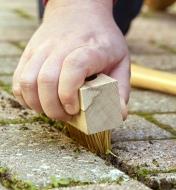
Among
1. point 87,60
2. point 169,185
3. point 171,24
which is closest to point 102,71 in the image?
point 87,60

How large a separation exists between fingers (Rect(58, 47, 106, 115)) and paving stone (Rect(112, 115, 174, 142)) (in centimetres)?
21

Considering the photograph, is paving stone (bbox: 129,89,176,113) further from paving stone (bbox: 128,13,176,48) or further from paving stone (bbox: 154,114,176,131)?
paving stone (bbox: 128,13,176,48)

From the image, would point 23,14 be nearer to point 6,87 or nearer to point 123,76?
point 6,87

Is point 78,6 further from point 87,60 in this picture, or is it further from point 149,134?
point 149,134

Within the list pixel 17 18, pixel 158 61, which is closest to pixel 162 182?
pixel 158 61

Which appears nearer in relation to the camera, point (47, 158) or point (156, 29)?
point (47, 158)

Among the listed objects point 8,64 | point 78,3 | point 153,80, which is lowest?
point 8,64

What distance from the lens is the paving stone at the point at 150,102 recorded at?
6.28 feet

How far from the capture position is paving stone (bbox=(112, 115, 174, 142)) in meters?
1.59

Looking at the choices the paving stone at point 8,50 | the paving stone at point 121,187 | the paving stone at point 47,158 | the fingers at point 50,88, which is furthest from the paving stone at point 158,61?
the paving stone at point 121,187

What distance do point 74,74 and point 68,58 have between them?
5cm

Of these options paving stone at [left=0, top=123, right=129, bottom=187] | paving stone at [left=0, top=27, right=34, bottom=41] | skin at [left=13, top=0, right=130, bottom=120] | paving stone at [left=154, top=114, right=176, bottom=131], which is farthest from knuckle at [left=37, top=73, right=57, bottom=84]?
paving stone at [left=0, top=27, right=34, bottom=41]

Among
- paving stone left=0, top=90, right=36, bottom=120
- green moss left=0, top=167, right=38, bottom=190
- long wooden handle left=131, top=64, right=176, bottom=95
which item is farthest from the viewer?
long wooden handle left=131, top=64, right=176, bottom=95

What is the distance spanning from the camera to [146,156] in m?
1.44
